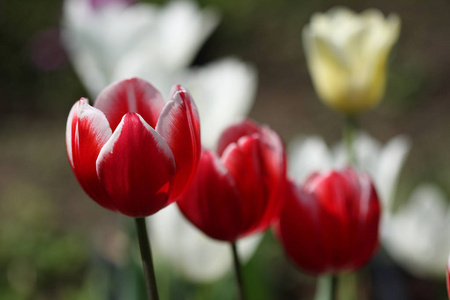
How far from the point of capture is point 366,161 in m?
0.75

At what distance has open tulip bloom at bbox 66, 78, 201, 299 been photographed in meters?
0.38

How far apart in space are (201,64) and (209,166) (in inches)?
139

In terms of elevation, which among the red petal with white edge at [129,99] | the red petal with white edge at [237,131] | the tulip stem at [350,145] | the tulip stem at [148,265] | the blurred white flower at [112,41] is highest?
the blurred white flower at [112,41]

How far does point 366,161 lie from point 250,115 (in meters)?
2.58

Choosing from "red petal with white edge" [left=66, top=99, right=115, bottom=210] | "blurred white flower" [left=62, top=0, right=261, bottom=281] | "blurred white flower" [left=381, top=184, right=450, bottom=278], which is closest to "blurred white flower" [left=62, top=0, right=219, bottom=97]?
"blurred white flower" [left=62, top=0, right=261, bottom=281]

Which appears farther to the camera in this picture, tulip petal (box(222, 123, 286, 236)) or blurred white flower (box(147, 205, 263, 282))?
blurred white flower (box(147, 205, 263, 282))

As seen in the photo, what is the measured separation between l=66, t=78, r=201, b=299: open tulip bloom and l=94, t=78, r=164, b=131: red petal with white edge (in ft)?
0.12

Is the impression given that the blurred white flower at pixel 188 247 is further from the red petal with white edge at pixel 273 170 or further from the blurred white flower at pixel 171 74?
the red petal with white edge at pixel 273 170

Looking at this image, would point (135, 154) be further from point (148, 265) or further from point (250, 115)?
point (250, 115)

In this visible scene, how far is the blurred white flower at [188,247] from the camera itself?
28.9 inches

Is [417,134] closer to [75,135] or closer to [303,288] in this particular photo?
[303,288]

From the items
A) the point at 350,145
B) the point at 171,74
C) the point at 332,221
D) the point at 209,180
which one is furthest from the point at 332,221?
the point at 171,74

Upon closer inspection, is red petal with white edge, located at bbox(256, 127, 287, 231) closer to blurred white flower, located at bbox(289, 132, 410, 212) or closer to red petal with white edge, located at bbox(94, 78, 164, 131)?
red petal with white edge, located at bbox(94, 78, 164, 131)

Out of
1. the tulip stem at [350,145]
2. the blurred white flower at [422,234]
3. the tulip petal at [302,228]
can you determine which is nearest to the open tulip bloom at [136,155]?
the tulip petal at [302,228]
